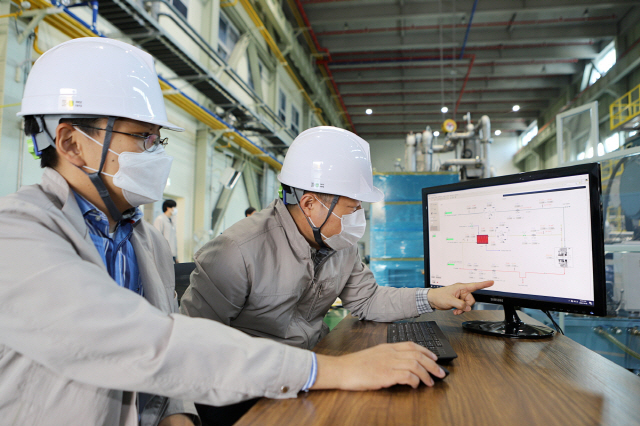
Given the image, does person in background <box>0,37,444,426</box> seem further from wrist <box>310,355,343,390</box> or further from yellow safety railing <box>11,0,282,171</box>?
yellow safety railing <box>11,0,282,171</box>

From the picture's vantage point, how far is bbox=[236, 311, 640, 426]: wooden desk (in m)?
0.61

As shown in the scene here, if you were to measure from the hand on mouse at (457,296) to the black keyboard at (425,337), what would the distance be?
0.34 feet

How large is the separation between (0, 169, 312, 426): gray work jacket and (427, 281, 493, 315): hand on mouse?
2.53 ft

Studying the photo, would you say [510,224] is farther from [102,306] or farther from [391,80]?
[391,80]

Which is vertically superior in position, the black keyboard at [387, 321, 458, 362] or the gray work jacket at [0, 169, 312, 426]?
the gray work jacket at [0, 169, 312, 426]

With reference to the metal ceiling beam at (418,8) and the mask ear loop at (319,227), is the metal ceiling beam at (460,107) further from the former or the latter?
the mask ear loop at (319,227)

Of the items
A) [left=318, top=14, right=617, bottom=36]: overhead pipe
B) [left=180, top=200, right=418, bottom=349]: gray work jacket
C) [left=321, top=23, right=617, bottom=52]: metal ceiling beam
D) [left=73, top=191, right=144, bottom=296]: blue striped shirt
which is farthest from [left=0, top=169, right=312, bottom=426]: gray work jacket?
[left=321, top=23, right=617, bottom=52]: metal ceiling beam

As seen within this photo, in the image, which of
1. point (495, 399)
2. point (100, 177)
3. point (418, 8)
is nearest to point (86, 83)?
point (100, 177)

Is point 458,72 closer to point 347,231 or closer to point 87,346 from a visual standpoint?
point 347,231

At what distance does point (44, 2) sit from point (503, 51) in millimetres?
8297

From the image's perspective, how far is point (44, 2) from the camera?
104 inches

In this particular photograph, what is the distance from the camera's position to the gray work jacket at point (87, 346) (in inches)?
22.6

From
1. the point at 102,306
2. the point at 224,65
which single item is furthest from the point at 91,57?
the point at 224,65

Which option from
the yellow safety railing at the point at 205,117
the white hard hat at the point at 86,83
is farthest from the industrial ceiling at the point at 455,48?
the white hard hat at the point at 86,83
